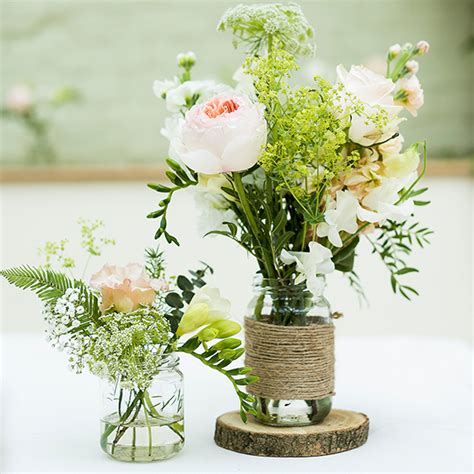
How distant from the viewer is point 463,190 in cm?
289

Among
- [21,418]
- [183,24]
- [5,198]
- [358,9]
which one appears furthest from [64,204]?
[21,418]

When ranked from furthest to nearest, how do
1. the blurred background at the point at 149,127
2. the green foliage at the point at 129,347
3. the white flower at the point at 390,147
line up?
the blurred background at the point at 149,127 < the white flower at the point at 390,147 < the green foliage at the point at 129,347

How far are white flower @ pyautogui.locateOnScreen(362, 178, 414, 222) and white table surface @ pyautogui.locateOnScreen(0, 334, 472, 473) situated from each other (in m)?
0.29

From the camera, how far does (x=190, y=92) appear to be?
1080mm

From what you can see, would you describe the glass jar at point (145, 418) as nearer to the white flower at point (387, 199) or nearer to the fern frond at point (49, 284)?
the fern frond at point (49, 284)

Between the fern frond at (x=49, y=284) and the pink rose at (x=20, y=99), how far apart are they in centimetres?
213

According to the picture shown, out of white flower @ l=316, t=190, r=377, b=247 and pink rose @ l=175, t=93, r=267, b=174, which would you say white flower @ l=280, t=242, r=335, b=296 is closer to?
white flower @ l=316, t=190, r=377, b=247

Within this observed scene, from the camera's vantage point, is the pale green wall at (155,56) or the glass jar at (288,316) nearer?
the glass jar at (288,316)

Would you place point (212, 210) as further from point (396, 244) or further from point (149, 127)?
point (149, 127)

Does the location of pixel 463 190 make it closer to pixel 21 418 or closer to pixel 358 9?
pixel 358 9

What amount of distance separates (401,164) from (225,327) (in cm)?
29

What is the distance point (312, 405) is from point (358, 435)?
7 cm

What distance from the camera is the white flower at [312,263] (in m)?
0.99

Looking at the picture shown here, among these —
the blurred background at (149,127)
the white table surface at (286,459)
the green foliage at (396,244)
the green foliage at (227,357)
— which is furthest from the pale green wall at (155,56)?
the green foliage at (227,357)
